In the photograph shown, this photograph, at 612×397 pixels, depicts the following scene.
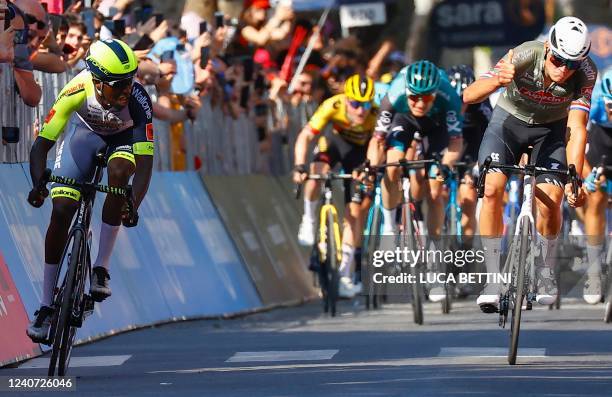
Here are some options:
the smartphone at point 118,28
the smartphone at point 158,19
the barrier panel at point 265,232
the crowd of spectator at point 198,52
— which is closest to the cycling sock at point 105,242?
the crowd of spectator at point 198,52

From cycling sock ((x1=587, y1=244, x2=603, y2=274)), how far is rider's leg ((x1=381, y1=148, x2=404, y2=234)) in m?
1.75

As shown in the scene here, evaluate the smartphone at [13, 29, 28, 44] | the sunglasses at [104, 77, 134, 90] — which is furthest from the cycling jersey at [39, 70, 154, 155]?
the smartphone at [13, 29, 28, 44]

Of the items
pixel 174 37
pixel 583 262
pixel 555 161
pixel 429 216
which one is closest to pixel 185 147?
pixel 174 37

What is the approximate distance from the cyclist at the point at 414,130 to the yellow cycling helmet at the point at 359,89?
1.26m

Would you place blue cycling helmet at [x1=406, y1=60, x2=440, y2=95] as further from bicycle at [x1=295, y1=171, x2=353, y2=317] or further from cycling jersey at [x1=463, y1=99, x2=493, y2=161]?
cycling jersey at [x1=463, y1=99, x2=493, y2=161]

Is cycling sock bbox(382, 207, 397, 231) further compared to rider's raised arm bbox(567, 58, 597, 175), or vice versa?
cycling sock bbox(382, 207, 397, 231)

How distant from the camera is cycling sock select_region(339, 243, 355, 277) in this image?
65.5 feet

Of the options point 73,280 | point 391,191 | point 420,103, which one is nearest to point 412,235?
point 391,191

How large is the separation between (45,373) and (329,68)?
1615cm

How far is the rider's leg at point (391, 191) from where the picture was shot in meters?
18.4

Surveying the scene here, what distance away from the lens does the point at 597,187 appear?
60.5ft

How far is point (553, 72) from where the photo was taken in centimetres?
1370

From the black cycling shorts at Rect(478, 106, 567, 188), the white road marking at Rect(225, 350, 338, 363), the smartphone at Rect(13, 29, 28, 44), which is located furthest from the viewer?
the smartphone at Rect(13, 29, 28, 44)

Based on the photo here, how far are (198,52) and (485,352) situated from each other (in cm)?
720
